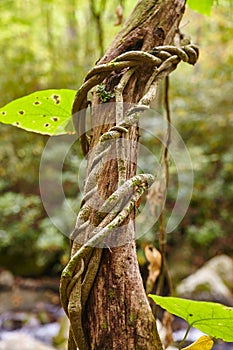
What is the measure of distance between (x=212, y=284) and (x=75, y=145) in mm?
1370

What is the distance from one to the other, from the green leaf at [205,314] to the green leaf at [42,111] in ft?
0.93

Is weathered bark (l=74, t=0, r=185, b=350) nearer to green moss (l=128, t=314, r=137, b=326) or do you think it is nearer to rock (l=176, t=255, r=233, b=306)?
green moss (l=128, t=314, r=137, b=326)

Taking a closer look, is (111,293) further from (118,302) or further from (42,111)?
(42,111)

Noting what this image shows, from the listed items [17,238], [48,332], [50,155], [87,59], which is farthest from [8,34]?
[48,332]

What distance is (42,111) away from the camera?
54 cm

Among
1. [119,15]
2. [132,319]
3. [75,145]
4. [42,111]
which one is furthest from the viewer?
[75,145]

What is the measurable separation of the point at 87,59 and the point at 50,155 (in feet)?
4.42

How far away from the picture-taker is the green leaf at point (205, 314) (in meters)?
0.34

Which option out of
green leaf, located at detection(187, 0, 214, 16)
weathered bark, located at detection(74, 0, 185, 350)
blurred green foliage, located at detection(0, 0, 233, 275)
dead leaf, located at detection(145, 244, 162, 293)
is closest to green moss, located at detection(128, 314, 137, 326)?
weathered bark, located at detection(74, 0, 185, 350)

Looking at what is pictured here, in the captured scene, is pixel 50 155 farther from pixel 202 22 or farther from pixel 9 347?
pixel 202 22

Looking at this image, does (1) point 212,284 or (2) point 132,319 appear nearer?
(2) point 132,319

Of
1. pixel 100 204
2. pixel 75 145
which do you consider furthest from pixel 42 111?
pixel 75 145

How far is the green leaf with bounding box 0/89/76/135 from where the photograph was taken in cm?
52

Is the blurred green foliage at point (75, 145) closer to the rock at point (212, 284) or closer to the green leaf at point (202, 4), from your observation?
the rock at point (212, 284)
